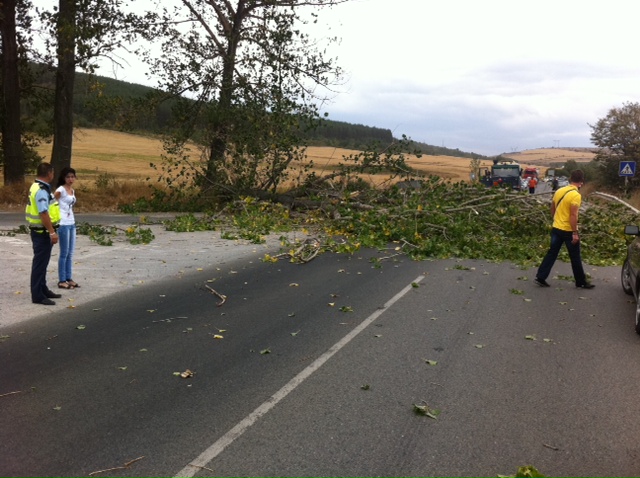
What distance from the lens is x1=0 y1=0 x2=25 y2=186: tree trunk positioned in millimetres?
23297

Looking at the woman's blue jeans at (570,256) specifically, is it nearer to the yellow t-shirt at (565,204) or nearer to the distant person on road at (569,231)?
the distant person on road at (569,231)

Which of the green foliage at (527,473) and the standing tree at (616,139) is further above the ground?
the standing tree at (616,139)

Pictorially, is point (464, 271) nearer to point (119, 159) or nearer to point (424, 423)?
point (424, 423)

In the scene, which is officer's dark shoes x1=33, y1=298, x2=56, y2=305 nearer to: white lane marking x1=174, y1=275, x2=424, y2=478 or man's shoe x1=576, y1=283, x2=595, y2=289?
white lane marking x1=174, y1=275, x2=424, y2=478

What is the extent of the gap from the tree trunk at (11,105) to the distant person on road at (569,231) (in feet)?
69.4

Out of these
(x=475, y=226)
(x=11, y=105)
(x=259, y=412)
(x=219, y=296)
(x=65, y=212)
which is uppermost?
(x=11, y=105)

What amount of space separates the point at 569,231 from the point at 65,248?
7848 mm

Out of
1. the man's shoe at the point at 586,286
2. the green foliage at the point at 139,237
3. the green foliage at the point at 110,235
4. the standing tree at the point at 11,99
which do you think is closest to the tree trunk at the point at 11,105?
the standing tree at the point at 11,99

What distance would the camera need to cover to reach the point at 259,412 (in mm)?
4664

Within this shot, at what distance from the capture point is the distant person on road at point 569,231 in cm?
972

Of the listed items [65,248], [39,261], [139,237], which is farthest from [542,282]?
[139,237]

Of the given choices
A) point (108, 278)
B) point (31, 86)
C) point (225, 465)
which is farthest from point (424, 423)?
point (31, 86)

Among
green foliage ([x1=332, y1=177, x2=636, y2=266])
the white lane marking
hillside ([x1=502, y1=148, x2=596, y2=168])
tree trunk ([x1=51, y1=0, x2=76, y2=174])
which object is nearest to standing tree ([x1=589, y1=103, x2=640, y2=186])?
green foliage ([x1=332, y1=177, x2=636, y2=266])

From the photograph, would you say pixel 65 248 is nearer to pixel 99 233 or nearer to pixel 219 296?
pixel 219 296
